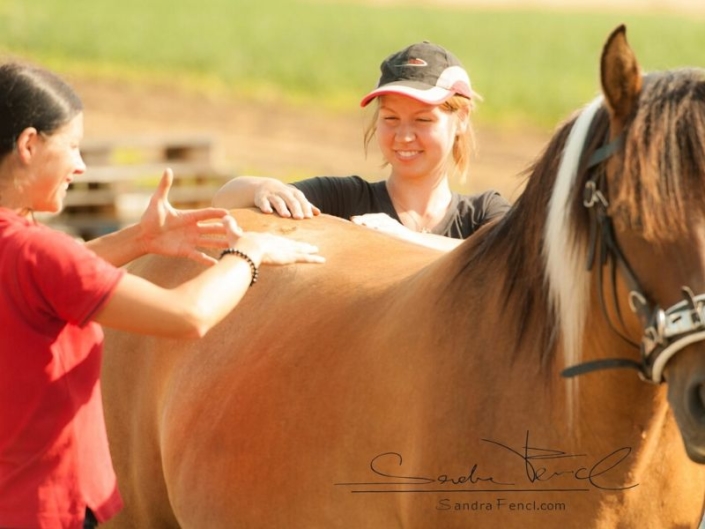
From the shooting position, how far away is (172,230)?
3781 millimetres

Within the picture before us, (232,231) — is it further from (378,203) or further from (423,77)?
(378,203)

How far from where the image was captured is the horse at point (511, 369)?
2.76m

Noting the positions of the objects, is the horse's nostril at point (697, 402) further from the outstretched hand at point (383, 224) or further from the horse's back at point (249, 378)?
the outstretched hand at point (383, 224)

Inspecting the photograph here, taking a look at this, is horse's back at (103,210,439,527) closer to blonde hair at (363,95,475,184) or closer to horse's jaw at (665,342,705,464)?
blonde hair at (363,95,475,184)

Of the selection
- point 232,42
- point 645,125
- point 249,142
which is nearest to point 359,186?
point 645,125

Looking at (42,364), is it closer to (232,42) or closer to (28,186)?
(28,186)

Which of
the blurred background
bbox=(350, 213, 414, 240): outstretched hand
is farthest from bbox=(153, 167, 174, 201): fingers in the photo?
the blurred background

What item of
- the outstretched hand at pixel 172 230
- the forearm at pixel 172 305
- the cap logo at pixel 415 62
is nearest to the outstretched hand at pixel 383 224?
the cap logo at pixel 415 62

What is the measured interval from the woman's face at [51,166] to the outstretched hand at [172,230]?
1.99 feet

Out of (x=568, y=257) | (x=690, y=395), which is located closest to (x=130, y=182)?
(x=568, y=257)

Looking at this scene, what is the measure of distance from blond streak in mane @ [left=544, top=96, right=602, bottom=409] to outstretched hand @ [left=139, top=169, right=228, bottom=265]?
3.47ft

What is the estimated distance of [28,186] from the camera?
9.75 ft

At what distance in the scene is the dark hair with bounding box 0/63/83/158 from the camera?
2938mm

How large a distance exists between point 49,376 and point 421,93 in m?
2.04
